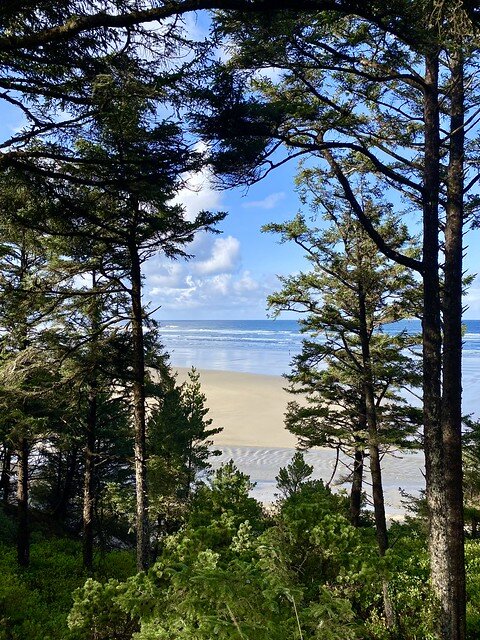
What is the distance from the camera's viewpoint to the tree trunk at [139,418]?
7.80m

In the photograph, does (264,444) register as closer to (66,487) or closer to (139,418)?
(66,487)

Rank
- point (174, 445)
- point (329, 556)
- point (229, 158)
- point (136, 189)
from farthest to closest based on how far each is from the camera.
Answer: point (174, 445), point (136, 189), point (229, 158), point (329, 556)

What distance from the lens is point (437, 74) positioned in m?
6.46

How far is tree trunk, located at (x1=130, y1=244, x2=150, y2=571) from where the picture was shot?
7.80m

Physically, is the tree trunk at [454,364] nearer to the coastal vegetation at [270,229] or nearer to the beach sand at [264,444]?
the coastal vegetation at [270,229]

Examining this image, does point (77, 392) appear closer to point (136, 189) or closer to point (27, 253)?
point (136, 189)

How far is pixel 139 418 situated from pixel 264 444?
64.9 ft

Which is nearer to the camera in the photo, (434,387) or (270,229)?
(434,387)

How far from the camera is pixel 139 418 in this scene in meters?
8.02

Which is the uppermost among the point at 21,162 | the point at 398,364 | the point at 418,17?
the point at 418,17

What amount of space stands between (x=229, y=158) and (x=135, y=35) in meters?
1.71

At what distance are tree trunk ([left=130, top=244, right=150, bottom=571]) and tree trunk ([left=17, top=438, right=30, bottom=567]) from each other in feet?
17.3

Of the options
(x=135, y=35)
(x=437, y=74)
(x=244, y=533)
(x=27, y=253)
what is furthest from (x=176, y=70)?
(x=27, y=253)

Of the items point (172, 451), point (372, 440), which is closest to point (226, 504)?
point (372, 440)
